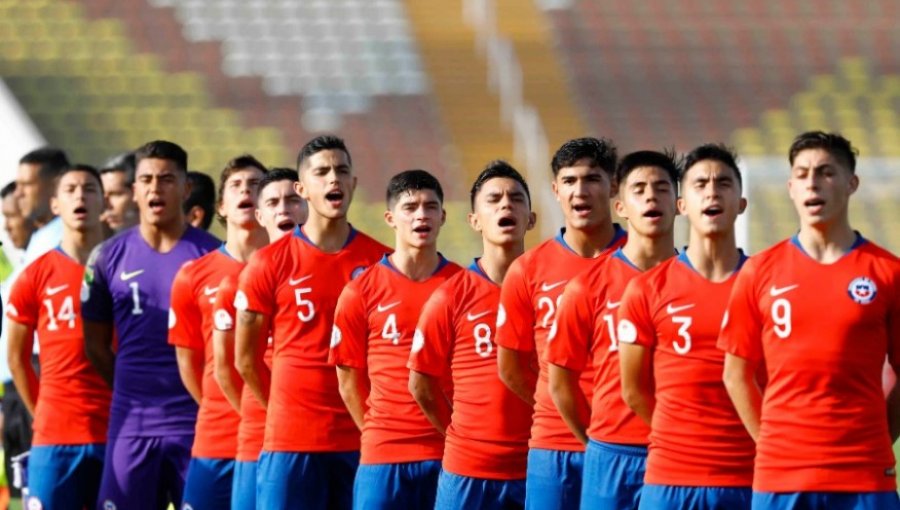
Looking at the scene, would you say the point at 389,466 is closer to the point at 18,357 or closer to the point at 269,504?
the point at 269,504

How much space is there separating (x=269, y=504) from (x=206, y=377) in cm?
90

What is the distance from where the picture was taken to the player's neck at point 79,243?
9781mm

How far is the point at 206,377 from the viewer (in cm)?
883

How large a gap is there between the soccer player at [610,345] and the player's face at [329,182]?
5.37 feet

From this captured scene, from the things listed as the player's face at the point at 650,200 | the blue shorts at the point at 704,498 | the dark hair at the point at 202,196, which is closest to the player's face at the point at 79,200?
the dark hair at the point at 202,196

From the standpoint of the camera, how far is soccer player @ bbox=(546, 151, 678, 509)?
22.5ft

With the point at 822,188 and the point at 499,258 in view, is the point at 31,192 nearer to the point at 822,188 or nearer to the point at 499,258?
the point at 499,258

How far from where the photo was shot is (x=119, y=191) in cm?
1094

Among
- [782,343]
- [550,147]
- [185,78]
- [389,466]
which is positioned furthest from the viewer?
[185,78]

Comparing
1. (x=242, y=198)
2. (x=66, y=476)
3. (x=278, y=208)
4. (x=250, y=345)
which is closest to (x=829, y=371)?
(x=250, y=345)

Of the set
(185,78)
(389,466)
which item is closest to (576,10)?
(185,78)

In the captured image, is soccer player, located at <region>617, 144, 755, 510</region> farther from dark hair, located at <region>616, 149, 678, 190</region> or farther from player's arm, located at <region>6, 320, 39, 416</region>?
A: player's arm, located at <region>6, 320, 39, 416</region>

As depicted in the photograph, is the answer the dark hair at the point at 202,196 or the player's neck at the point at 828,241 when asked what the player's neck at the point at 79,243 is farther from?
the player's neck at the point at 828,241

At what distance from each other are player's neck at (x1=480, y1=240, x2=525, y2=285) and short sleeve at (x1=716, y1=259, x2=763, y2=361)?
180cm
